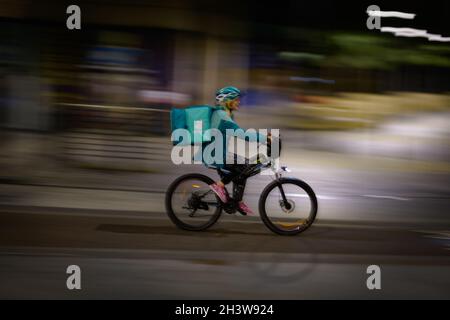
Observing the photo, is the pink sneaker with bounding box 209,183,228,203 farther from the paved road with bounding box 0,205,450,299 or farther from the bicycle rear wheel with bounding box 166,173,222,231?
the paved road with bounding box 0,205,450,299

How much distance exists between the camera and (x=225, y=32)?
1445cm

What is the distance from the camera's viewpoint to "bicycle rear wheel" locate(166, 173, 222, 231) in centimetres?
737

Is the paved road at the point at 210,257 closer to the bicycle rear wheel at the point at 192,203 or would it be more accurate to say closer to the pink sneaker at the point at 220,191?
the bicycle rear wheel at the point at 192,203

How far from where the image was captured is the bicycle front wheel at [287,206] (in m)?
7.31

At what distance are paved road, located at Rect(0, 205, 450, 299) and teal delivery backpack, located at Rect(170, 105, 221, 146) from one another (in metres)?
1.12

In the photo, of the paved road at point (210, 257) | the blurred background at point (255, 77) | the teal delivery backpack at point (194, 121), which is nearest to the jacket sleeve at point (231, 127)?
the teal delivery backpack at point (194, 121)

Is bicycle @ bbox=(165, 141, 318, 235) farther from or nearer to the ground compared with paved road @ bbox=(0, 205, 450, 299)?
farther from the ground

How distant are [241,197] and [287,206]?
1.73ft

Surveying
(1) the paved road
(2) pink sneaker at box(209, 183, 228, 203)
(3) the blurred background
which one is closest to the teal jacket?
(2) pink sneaker at box(209, 183, 228, 203)

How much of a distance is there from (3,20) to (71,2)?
1.60 m

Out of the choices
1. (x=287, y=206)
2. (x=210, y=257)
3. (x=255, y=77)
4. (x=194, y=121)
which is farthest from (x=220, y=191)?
(x=255, y=77)

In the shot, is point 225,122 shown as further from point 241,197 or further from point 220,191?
point 241,197
